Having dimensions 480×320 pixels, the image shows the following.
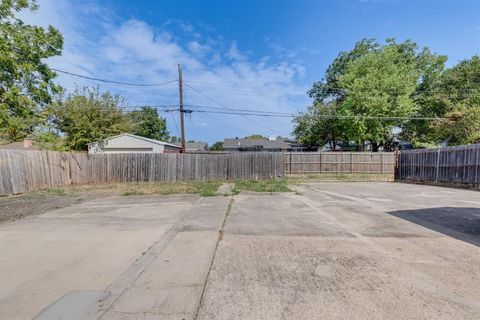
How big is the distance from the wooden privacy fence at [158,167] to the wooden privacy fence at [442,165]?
27.4 feet

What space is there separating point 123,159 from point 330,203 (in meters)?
12.2

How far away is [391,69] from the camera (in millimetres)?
25844

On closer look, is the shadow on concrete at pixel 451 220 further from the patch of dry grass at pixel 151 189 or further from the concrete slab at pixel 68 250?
the patch of dry grass at pixel 151 189

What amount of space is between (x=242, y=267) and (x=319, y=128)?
1256 inches

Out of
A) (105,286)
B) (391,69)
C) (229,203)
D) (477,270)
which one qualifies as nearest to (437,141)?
(391,69)

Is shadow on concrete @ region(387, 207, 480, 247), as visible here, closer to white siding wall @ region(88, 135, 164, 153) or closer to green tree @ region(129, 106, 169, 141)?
white siding wall @ region(88, 135, 164, 153)

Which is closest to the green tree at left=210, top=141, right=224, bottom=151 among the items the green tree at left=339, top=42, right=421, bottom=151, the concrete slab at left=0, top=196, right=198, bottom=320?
the green tree at left=339, top=42, right=421, bottom=151

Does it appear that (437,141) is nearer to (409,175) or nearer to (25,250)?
(409,175)

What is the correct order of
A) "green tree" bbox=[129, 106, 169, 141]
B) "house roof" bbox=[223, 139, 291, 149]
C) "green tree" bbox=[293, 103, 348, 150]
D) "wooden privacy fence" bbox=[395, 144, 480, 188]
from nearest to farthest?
1. "wooden privacy fence" bbox=[395, 144, 480, 188]
2. "green tree" bbox=[293, 103, 348, 150]
3. "house roof" bbox=[223, 139, 291, 149]
4. "green tree" bbox=[129, 106, 169, 141]

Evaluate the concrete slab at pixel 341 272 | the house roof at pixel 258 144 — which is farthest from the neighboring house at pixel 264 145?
the concrete slab at pixel 341 272

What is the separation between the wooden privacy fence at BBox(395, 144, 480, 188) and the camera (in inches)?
525

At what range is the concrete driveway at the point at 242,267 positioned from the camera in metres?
2.58

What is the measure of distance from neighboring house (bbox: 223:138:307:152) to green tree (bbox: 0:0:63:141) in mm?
33345

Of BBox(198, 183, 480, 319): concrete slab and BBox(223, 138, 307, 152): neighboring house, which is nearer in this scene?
BBox(198, 183, 480, 319): concrete slab
